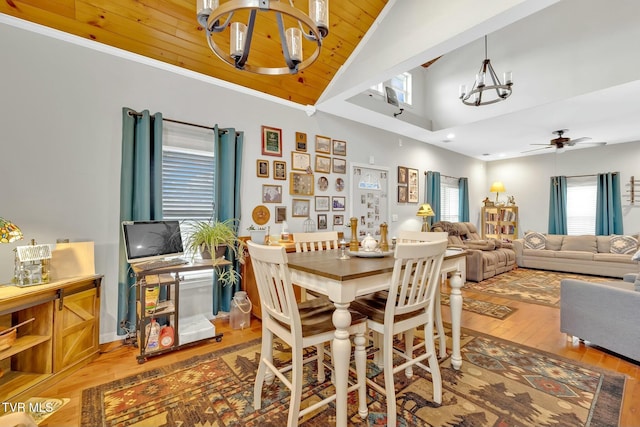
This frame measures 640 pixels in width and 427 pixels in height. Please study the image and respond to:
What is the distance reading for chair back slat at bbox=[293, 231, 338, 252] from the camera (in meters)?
2.39

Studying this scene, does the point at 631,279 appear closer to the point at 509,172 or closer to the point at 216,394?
the point at 216,394

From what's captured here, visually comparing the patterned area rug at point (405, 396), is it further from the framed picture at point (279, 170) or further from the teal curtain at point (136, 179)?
the framed picture at point (279, 170)

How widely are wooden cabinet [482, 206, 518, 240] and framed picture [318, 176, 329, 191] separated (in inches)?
206

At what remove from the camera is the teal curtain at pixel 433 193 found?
19.4 feet

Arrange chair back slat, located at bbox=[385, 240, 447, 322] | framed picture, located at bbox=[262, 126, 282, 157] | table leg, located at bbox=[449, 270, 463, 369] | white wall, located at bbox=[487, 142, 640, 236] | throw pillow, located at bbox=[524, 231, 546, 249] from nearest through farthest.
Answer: chair back slat, located at bbox=[385, 240, 447, 322] → table leg, located at bbox=[449, 270, 463, 369] → framed picture, located at bbox=[262, 126, 282, 157] → white wall, located at bbox=[487, 142, 640, 236] → throw pillow, located at bbox=[524, 231, 546, 249]

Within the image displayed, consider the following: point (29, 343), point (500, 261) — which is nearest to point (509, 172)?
A: point (500, 261)

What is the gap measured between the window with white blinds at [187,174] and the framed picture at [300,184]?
1039mm

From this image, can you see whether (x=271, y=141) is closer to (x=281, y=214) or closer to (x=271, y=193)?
(x=271, y=193)

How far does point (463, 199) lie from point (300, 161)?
477 cm

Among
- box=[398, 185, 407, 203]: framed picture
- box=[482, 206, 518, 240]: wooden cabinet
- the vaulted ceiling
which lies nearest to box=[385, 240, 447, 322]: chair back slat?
the vaulted ceiling

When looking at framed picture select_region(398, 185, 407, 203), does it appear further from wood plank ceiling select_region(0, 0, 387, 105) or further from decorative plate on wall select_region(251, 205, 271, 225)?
decorative plate on wall select_region(251, 205, 271, 225)

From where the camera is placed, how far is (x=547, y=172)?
6.95 m

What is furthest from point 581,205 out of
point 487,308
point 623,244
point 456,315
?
point 456,315

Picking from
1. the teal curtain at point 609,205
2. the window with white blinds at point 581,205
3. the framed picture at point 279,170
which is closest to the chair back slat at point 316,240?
the framed picture at point 279,170
